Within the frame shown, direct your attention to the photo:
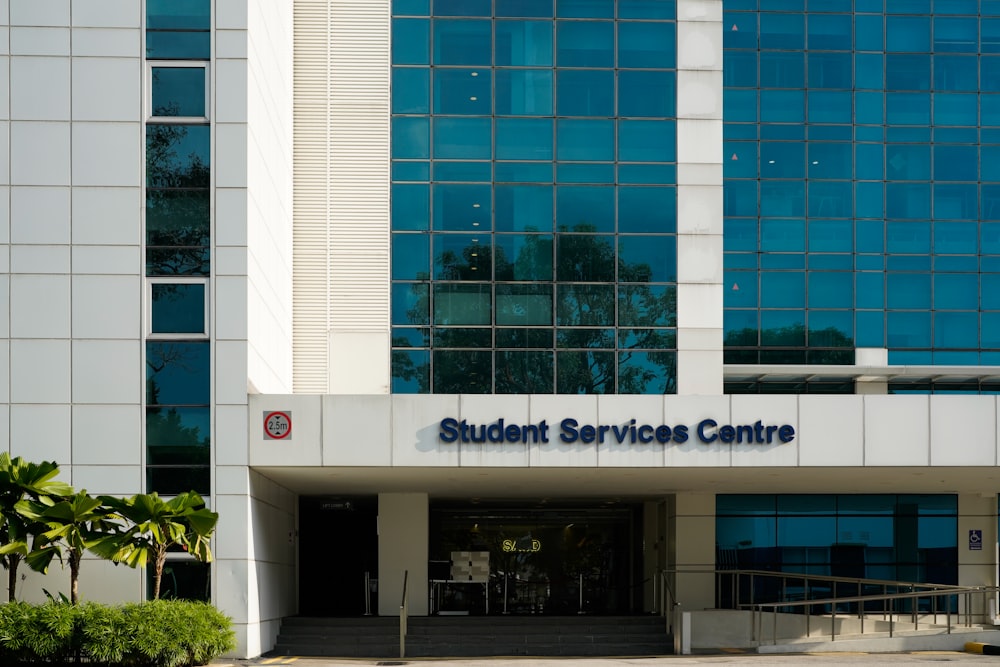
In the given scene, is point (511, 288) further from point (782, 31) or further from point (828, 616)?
point (828, 616)

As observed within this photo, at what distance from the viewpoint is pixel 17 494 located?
2195 cm

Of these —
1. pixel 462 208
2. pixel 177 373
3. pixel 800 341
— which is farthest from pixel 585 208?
pixel 177 373

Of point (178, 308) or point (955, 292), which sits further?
point (955, 292)

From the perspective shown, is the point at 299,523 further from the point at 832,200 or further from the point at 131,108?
the point at 832,200

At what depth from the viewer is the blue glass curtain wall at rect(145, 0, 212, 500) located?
24.4m

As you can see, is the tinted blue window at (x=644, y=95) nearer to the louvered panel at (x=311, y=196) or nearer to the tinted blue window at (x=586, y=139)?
the tinted blue window at (x=586, y=139)

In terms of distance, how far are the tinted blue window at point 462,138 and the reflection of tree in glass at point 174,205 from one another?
8.28 metres

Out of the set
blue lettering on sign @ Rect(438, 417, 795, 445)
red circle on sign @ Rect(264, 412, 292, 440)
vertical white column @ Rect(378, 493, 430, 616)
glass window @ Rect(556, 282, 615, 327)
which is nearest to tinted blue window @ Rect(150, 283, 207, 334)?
red circle on sign @ Rect(264, 412, 292, 440)

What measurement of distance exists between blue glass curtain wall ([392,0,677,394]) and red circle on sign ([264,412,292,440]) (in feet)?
20.7

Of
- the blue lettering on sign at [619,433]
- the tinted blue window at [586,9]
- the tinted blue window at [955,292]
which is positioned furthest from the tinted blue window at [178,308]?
the tinted blue window at [955,292]

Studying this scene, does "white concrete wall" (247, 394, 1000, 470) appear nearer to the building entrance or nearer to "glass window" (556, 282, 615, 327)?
"glass window" (556, 282, 615, 327)

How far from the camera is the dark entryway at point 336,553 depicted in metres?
34.8

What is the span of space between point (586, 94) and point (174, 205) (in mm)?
11486

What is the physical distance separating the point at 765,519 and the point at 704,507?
67.5 inches
